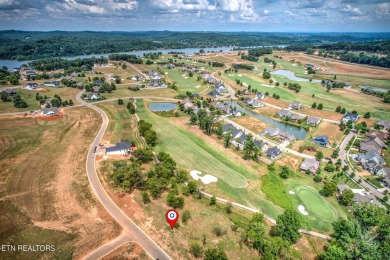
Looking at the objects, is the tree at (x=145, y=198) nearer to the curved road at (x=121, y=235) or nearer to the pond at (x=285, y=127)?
the curved road at (x=121, y=235)

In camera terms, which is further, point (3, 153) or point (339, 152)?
point (339, 152)

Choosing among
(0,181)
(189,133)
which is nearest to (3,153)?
(0,181)

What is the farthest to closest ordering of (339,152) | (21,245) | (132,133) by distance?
(132,133), (339,152), (21,245)

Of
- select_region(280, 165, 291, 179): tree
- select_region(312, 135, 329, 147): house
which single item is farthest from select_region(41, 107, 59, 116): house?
select_region(312, 135, 329, 147): house

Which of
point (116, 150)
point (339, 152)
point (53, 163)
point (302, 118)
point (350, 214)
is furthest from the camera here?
point (302, 118)

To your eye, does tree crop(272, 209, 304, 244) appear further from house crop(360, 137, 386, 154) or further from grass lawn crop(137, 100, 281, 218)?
house crop(360, 137, 386, 154)

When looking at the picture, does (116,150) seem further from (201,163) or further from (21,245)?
(21,245)
